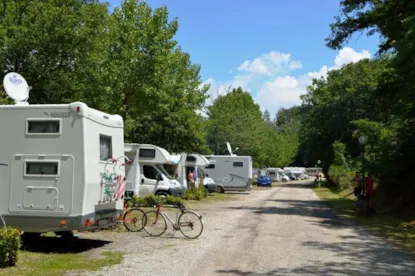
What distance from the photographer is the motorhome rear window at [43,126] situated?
30.5 ft

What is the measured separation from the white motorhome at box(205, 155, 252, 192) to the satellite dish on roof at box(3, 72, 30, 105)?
25.3 meters

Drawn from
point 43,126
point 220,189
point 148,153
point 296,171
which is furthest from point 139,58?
point 296,171

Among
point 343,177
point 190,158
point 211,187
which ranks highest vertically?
point 190,158

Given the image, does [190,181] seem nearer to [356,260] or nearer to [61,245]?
[61,245]

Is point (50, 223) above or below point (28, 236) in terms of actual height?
above

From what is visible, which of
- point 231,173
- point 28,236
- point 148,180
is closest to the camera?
point 28,236

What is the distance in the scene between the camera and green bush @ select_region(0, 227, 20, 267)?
304 inches

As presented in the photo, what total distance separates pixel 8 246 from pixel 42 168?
1896 millimetres

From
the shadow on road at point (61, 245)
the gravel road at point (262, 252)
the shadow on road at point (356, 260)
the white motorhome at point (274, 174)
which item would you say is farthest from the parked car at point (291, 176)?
the shadow on road at point (61, 245)

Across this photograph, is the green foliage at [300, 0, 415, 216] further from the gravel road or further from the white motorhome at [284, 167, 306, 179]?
the white motorhome at [284, 167, 306, 179]

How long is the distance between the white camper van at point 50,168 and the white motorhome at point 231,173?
26164mm

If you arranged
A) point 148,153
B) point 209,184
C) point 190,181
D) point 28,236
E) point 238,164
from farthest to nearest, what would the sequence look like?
point 238,164, point 209,184, point 190,181, point 148,153, point 28,236

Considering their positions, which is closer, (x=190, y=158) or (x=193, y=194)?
(x=193, y=194)

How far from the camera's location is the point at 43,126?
368 inches
